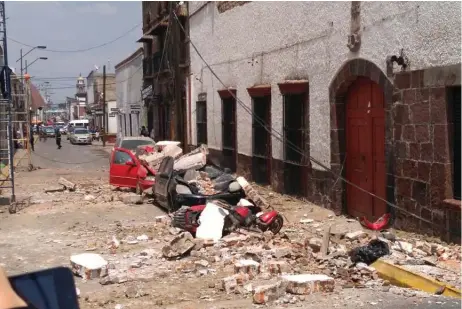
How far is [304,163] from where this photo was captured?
1255 cm

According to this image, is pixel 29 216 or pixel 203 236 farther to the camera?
pixel 29 216

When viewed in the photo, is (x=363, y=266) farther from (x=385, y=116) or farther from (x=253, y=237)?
(x=385, y=116)

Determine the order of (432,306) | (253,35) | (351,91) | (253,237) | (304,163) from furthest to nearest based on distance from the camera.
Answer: (253,35)
(304,163)
(351,91)
(253,237)
(432,306)

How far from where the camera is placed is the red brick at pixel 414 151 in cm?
824

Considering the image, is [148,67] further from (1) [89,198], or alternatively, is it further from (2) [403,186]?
(2) [403,186]

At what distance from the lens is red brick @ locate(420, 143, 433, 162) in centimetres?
796

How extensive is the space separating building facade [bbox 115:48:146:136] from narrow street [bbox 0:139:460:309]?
1983 cm

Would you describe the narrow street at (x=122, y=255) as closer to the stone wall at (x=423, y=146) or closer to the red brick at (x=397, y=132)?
the stone wall at (x=423, y=146)

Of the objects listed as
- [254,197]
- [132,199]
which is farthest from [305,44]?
[132,199]

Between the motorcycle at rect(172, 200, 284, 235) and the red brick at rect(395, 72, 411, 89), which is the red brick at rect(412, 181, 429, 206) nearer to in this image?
the red brick at rect(395, 72, 411, 89)

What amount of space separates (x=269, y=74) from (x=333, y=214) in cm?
451

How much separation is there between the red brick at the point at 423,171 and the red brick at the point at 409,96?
906mm

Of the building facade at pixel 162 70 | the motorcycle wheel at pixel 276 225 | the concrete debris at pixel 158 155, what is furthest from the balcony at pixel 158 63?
the motorcycle wheel at pixel 276 225

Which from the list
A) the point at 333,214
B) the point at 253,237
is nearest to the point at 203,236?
the point at 253,237
